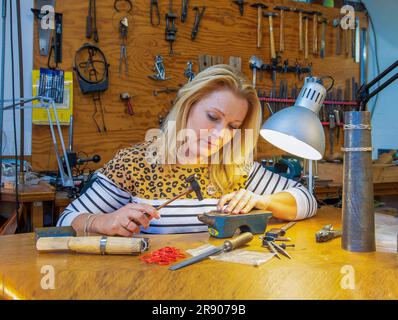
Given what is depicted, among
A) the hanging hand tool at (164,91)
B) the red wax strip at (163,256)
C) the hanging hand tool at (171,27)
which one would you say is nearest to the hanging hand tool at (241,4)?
the hanging hand tool at (171,27)

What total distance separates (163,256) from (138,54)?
296 cm

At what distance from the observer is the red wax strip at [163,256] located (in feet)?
3.26

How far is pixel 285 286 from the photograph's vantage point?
91 cm

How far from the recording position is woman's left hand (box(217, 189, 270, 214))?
1.36m

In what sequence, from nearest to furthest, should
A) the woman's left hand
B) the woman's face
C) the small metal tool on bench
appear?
the small metal tool on bench → the woman's left hand → the woman's face

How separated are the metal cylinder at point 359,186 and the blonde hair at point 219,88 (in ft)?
1.97

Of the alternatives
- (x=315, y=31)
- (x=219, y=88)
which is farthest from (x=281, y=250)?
(x=315, y=31)

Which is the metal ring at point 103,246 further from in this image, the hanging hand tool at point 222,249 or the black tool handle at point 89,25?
the black tool handle at point 89,25

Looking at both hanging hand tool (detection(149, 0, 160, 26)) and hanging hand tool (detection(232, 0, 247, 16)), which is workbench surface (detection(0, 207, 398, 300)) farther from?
hanging hand tool (detection(232, 0, 247, 16))

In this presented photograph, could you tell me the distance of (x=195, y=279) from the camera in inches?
35.9

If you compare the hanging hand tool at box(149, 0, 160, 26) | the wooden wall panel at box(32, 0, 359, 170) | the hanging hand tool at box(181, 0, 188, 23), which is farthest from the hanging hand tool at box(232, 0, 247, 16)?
the hanging hand tool at box(149, 0, 160, 26)
